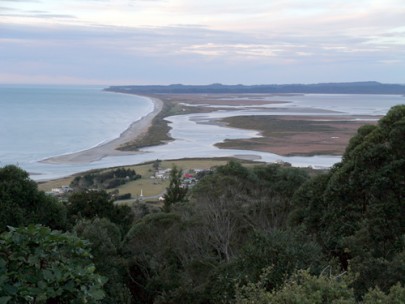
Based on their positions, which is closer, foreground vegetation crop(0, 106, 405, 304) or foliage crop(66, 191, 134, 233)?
foreground vegetation crop(0, 106, 405, 304)

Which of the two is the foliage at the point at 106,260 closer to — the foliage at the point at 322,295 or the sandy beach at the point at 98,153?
the foliage at the point at 322,295

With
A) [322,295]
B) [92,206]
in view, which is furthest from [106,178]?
[322,295]

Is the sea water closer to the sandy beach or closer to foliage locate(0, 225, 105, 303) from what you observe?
the sandy beach

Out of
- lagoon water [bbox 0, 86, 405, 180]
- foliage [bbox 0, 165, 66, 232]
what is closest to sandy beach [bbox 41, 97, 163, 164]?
lagoon water [bbox 0, 86, 405, 180]

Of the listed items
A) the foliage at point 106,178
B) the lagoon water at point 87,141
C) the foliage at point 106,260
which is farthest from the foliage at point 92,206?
the lagoon water at point 87,141

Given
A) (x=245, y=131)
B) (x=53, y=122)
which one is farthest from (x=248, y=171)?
(x=53, y=122)

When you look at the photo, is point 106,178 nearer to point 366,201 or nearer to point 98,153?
point 98,153
